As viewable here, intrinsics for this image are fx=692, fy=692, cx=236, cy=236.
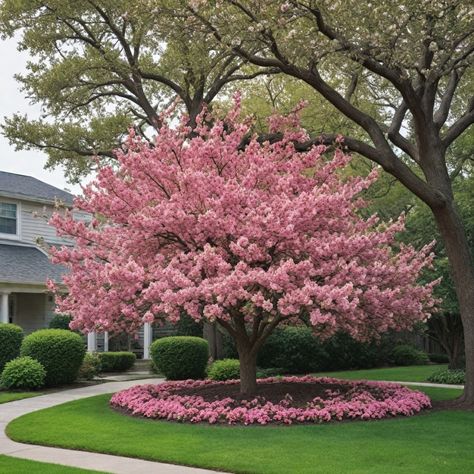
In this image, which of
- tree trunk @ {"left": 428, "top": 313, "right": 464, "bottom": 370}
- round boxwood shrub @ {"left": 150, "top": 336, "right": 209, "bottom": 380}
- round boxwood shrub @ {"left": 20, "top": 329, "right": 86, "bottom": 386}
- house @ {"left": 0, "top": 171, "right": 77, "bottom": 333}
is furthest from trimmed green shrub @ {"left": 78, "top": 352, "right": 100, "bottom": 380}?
tree trunk @ {"left": 428, "top": 313, "right": 464, "bottom": 370}

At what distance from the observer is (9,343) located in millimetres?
16328

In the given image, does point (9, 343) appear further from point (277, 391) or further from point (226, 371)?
point (277, 391)

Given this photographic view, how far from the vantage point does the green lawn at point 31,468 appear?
727 cm

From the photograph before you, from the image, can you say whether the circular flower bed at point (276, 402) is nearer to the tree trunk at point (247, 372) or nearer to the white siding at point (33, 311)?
the tree trunk at point (247, 372)

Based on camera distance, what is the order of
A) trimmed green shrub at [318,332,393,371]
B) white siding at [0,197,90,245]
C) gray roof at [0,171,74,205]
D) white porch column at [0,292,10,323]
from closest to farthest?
1. white porch column at [0,292,10,323]
2. trimmed green shrub at [318,332,393,371]
3. gray roof at [0,171,74,205]
4. white siding at [0,197,90,245]

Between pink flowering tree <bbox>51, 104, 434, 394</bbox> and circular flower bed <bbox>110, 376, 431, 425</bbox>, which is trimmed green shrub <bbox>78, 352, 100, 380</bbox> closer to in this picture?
circular flower bed <bbox>110, 376, 431, 425</bbox>

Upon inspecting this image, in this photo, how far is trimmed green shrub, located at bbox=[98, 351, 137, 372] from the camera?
67.7 feet

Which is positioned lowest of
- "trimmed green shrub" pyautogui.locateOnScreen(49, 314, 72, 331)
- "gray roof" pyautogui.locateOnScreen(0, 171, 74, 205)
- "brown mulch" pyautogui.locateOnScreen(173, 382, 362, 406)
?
"brown mulch" pyautogui.locateOnScreen(173, 382, 362, 406)

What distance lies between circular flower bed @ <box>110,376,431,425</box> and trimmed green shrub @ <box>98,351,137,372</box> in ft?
24.3

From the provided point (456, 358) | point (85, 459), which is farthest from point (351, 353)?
point (85, 459)

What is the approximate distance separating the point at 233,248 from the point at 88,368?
878cm

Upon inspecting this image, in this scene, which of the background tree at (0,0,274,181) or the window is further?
the window

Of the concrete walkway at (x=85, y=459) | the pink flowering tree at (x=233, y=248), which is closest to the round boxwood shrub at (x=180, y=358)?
the pink flowering tree at (x=233, y=248)

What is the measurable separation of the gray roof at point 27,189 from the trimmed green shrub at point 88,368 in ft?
26.4
